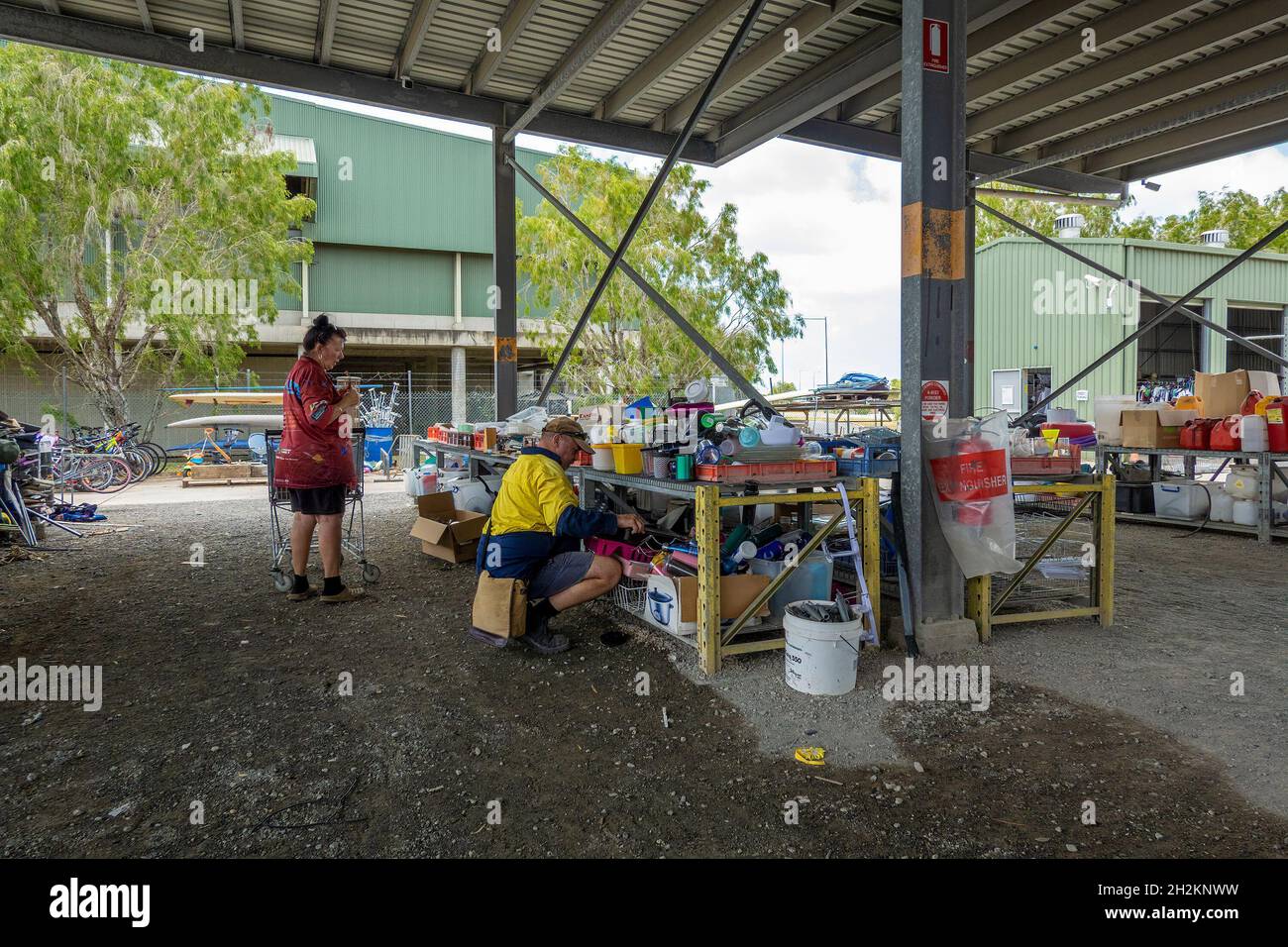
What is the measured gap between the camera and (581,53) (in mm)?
6629

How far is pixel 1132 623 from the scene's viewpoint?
16.0 feet

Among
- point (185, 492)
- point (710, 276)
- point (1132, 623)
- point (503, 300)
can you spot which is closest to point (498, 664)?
point (1132, 623)

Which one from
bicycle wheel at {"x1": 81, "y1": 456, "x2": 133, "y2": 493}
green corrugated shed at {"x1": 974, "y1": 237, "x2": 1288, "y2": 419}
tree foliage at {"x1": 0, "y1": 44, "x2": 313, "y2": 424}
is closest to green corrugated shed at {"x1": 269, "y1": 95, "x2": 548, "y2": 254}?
tree foliage at {"x1": 0, "y1": 44, "x2": 313, "y2": 424}

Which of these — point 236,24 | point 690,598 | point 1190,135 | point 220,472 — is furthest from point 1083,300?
point 220,472

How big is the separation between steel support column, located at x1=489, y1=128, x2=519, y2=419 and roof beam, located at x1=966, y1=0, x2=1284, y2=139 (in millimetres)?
4911

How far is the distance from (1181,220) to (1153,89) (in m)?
26.8

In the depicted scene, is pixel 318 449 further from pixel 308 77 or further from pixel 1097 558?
pixel 1097 558

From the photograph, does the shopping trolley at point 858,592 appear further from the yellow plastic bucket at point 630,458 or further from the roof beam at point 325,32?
the roof beam at point 325,32

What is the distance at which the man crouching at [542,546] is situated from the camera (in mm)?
4262

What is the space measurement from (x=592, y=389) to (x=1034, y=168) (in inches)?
429

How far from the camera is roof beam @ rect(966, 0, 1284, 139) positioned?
6168 millimetres

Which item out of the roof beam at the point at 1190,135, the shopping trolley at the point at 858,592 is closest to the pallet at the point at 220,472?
the shopping trolley at the point at 858,592

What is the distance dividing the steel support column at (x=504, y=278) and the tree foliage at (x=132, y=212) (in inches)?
423

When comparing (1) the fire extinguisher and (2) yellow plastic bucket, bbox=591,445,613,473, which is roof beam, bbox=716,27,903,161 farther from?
(2) yellow plastic bucket, bbox=591,445,613,473
